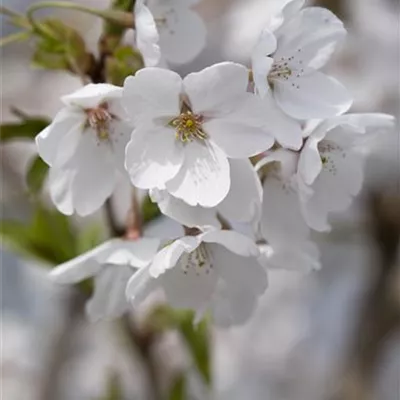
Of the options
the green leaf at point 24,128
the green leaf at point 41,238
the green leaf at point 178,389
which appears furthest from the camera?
the green leaf at point 178,389

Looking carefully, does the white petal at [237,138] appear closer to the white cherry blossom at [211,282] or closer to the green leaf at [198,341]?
the white cherry blossom at [211,282]

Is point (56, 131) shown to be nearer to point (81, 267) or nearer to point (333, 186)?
point (81, 267)

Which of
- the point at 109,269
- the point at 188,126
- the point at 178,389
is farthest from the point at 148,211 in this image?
the point at 178,389

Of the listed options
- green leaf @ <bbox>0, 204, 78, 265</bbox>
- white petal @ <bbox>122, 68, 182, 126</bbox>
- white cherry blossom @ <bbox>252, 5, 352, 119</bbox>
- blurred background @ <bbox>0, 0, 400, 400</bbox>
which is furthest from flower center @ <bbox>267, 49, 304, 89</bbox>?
blurred background @ <bbox>0, 0, 400, 400</bbox>

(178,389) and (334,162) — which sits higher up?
(334,162)

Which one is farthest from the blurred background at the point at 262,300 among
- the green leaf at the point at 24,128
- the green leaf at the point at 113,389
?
the green leaf at the point at 24,128
